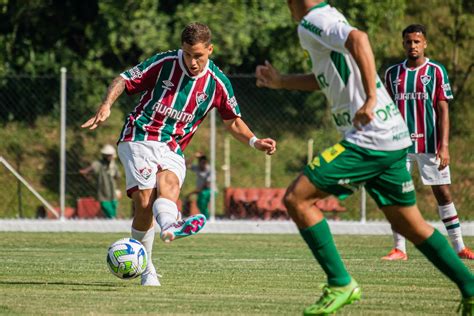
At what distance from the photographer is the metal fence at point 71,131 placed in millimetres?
19547

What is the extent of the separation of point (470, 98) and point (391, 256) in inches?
352

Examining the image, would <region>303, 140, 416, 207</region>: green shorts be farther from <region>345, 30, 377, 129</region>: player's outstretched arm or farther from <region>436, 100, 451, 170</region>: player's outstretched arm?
<region>436, 100, 451, 170</region>: player's outstretched arm

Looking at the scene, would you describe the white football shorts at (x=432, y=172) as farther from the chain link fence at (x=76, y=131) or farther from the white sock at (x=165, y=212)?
the chain link fence at (x=76, y=131)

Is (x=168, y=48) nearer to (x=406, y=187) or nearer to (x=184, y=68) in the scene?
(x=184, y=68)

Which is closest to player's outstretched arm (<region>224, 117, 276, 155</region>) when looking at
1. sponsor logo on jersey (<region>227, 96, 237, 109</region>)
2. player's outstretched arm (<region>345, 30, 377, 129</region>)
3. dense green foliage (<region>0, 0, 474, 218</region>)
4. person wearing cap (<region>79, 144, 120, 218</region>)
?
sponsor logo on jersey (<region>227, 96, 237, 109</region>)

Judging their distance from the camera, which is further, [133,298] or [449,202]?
[449,202]

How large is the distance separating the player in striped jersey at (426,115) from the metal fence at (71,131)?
7.30 m

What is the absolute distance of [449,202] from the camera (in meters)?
11.8

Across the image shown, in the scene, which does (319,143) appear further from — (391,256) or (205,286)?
(205,286)

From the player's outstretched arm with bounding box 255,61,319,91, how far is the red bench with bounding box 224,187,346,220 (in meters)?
12.3

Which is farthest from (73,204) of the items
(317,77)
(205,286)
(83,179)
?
(317,77)

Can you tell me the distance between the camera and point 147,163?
28.3ft

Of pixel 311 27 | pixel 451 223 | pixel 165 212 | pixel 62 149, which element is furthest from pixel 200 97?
pixel 62 149

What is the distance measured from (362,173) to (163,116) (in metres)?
2.68
